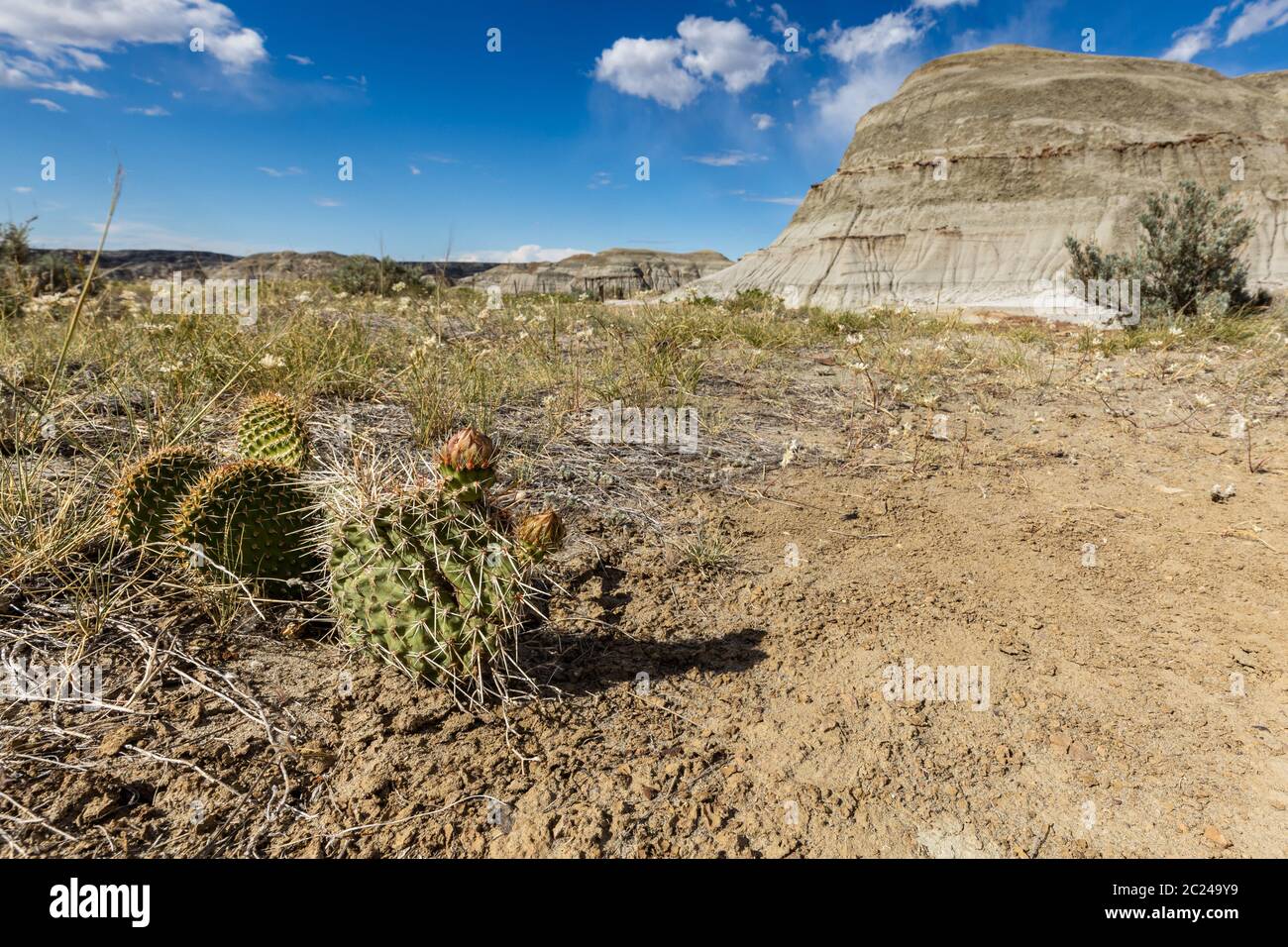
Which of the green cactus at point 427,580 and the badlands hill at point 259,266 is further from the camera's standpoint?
the badlands hill at point 259,266

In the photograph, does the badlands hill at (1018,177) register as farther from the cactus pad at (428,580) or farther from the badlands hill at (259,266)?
the cactus pad at (428,580)

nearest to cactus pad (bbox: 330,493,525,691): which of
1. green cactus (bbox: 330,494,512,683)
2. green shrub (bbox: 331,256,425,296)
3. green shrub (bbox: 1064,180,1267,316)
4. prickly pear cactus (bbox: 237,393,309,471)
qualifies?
green cactus (bbox: 330,494,512,683)

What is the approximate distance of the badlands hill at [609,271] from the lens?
24.7 metres

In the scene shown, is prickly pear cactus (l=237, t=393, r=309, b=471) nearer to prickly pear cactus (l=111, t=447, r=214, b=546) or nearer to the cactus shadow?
prickly pear cactus (l=111, t=447, r=214, b=546)

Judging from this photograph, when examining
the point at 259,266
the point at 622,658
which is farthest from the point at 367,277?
the point at 622,658

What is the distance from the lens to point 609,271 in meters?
30.2

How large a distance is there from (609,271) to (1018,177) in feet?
59.3

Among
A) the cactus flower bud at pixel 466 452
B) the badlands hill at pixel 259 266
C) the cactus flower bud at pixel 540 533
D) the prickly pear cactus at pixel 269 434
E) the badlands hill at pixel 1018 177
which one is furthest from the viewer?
the badlands hill at pixel 1018 177

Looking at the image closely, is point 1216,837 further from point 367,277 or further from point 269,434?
point 367,277

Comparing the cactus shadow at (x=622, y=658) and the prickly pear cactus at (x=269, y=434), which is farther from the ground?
the prickly pear cactus at (x=269, y=434)

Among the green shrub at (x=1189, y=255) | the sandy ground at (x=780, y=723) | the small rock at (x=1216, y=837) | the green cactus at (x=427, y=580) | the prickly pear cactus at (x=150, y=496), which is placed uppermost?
the green shrub at (x=1189, y=255)

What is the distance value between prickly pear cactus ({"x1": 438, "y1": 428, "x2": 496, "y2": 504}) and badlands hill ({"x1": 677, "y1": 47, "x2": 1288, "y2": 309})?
46.5 feet

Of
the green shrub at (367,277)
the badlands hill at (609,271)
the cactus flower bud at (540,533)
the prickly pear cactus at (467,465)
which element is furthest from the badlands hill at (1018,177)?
the prickly pear cactus at (467,465)
